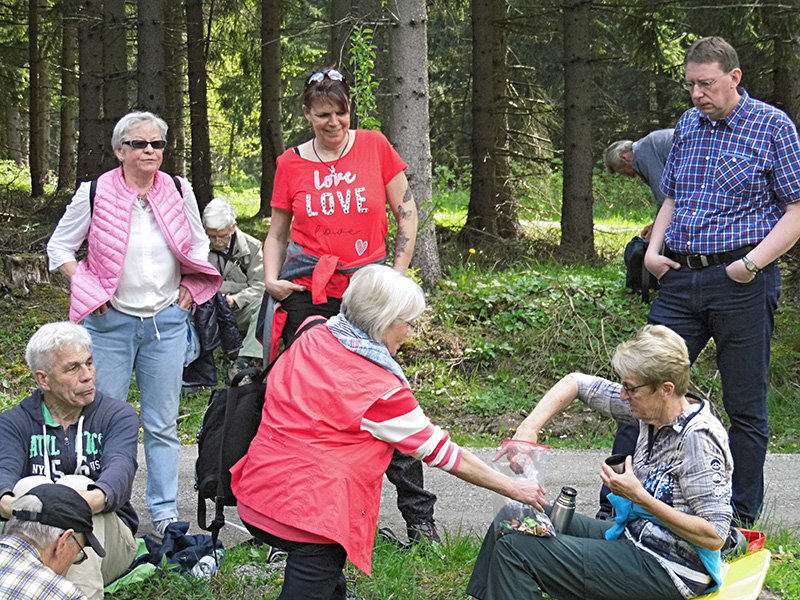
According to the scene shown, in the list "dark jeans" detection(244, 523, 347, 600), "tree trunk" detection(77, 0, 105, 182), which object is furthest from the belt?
"tree trunk" detection(77, 0, 105, 182)

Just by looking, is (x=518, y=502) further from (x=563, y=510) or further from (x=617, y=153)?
(x=617, y=153)

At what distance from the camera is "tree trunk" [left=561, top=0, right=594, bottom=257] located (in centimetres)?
1138

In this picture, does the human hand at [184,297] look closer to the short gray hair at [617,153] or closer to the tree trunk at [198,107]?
the short gray hair at [617,153]

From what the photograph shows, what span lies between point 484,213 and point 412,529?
369 inches

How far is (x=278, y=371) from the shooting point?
326 cm

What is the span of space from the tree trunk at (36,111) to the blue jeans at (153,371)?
16455 mm

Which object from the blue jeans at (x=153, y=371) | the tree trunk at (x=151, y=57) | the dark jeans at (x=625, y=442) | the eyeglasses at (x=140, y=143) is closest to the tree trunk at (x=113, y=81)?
the tree trunk at (x=151, y=57)

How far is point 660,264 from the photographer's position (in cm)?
439

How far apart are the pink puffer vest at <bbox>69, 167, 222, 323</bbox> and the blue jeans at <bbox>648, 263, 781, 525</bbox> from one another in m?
2.54

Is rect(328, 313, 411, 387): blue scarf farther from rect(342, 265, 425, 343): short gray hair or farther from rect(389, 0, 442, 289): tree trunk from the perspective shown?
rect(389, 0, 442, 289): tree trunk

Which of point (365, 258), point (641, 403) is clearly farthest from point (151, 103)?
point (641, 403)

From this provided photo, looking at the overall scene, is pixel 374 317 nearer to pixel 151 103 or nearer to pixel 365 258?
pixel 365 258

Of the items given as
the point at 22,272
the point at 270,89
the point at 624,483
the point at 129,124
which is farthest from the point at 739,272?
the point at 270,89

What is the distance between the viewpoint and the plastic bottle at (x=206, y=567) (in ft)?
13.0
